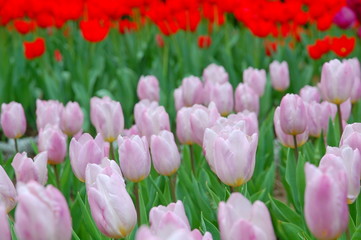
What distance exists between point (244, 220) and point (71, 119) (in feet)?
4.62

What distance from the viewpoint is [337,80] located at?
6.64 ft

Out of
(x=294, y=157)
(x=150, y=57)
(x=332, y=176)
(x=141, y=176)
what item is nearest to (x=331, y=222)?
(x=332, y=176)

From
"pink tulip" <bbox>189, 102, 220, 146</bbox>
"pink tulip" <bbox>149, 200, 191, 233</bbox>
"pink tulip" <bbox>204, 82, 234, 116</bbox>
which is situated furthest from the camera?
"pink tulip" <bbox>204, 82, 234, 116</bbox>

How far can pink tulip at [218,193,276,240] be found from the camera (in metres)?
1.00

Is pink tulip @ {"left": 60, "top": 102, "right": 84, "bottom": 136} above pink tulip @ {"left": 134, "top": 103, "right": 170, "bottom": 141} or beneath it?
beneath

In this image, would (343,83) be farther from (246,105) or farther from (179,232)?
(179,232)

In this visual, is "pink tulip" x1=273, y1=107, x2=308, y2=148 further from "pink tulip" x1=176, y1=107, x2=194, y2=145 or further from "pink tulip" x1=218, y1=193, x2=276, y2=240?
"pink tulip" x1=218, y1=193, x2=276, y2=240

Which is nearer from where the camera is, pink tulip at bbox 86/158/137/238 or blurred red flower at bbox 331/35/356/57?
pink tulip at bbox 86/158/137/238

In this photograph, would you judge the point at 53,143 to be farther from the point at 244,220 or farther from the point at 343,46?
the point at 343,46

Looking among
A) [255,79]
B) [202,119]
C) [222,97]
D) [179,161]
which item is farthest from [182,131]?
[255,79]

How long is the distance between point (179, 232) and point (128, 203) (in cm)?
40

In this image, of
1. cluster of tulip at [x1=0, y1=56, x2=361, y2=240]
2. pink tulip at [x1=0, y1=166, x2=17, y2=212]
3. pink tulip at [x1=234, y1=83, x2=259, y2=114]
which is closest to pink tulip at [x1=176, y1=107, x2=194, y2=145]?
cluster of tulip at [x1=0, y1=56, x2=361, y2=240]

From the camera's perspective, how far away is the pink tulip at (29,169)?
1634mm

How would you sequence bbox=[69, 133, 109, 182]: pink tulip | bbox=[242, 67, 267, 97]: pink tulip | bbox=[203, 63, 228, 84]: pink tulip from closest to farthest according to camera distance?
bbox=[69, 133, 109, 182]: pink tulip < bbox=[242, 67, 267, 97]: pink tulip < bbox=[203, 63, 228, 84]: pink tulip
